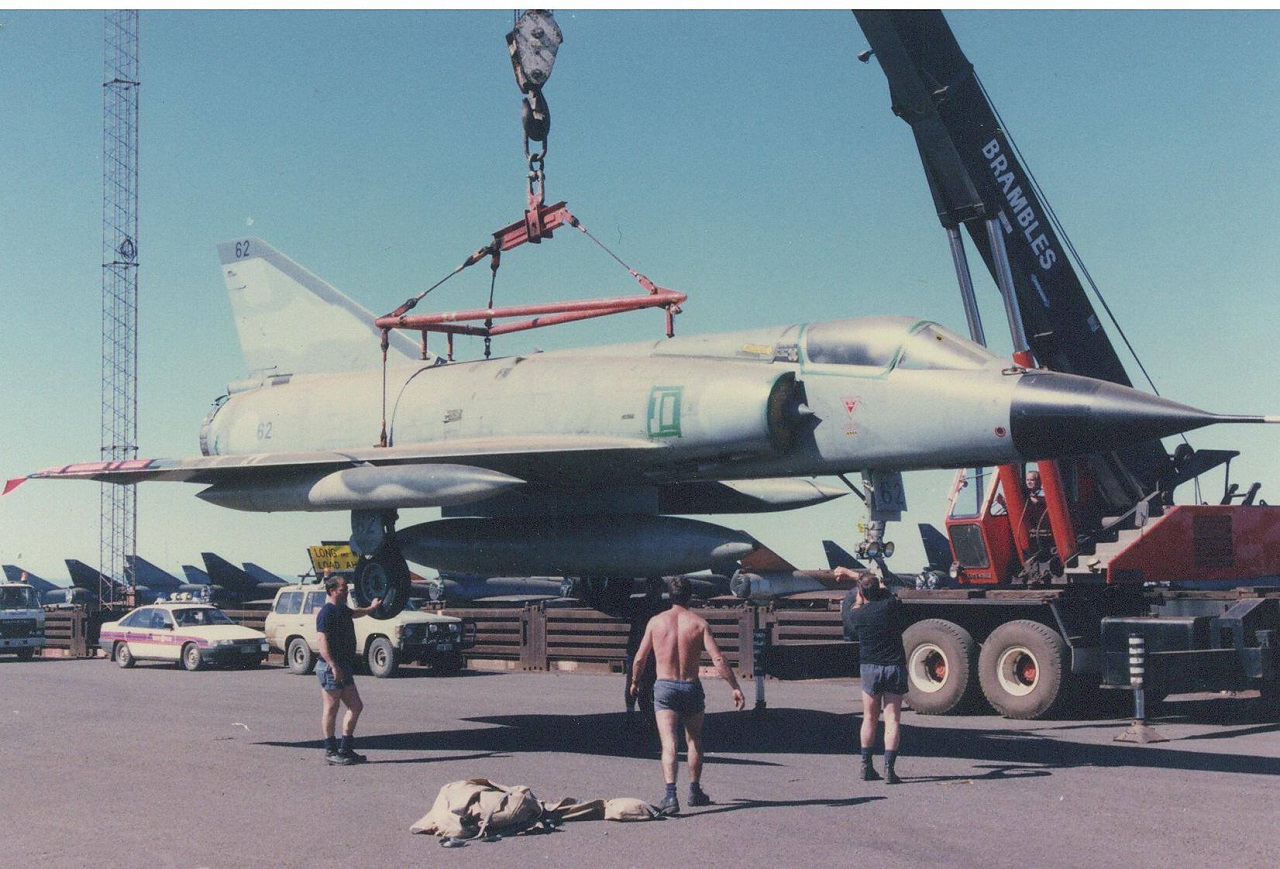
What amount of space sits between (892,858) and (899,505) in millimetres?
4879

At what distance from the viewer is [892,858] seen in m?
7.65

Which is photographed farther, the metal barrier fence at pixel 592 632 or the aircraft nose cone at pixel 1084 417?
Answer: the metal barrier fence at pixel 592 632

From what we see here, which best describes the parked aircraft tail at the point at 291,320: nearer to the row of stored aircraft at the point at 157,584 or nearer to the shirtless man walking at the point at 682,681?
the shirtless man walking at the point at 682,681

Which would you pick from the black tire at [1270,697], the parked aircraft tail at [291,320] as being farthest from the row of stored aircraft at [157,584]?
the black tire at [1270,697]

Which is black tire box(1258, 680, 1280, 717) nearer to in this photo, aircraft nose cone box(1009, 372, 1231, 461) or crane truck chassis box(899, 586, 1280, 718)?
crane truck chassis box(899, 586, 1280, 718)

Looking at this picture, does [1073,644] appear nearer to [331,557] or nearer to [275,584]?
[331,557]

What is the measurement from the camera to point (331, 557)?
→ 109ft

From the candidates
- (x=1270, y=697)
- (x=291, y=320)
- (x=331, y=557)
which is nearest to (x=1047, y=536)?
(x=1270, y=697)

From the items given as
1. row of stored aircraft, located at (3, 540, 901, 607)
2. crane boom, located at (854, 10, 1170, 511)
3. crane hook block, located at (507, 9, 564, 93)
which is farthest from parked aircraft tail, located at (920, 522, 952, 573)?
crane hook block, located at (507, 9, 564, 93)

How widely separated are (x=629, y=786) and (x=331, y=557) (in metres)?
24.2

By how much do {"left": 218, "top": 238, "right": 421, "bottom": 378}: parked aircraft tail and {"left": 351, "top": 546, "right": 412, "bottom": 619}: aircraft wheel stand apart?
11.2 ft

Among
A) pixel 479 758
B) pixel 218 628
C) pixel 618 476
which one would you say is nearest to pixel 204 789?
pixel 479 758

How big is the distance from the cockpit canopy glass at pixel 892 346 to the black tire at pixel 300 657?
51.7ft

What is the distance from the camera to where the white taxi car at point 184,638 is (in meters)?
26.3
